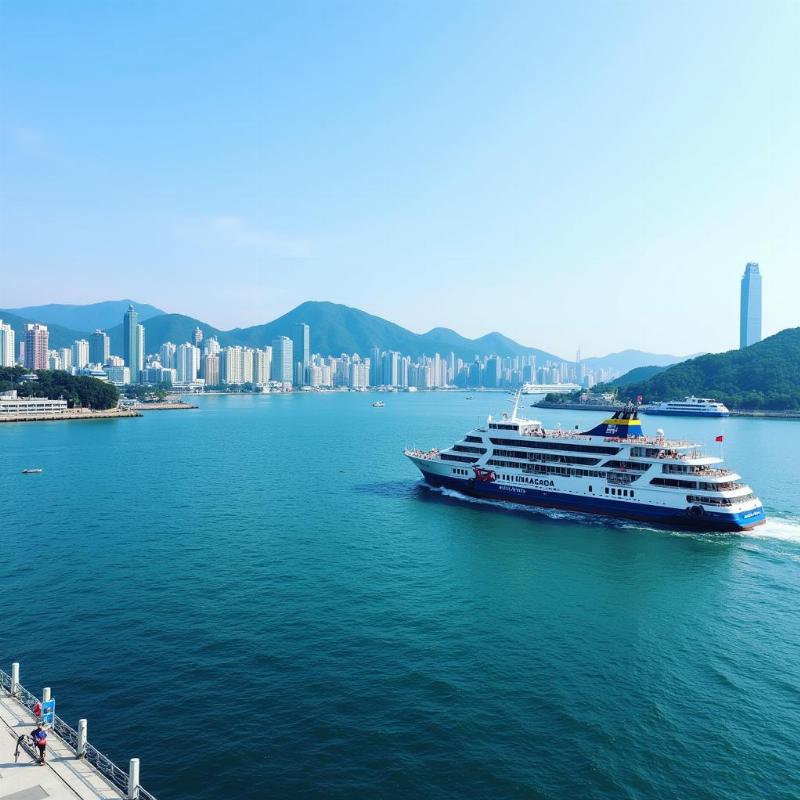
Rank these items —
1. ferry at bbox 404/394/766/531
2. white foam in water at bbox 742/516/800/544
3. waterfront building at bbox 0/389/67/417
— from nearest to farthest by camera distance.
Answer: white foam in water at bbox 742/516/800/544 → ferry at bbox 404/394/766/531 → waterfront building at bbox 0/389/67/417

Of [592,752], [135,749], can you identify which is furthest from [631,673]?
[135,749]

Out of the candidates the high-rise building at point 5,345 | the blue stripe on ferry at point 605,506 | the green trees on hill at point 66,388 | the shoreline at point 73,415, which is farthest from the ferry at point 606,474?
the high-rise building at point 5,345

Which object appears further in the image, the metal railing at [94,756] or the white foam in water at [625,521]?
the white foam in water at [625,521]

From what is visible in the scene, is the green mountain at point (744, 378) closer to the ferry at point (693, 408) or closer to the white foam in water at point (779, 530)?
the ferry at point (693, 408)

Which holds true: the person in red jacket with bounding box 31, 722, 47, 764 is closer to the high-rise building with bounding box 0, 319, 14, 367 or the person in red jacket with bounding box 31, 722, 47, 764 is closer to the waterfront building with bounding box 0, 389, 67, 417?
the waterfront building with bounding box 0, 389, 67, 417

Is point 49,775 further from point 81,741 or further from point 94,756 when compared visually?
point 94,756

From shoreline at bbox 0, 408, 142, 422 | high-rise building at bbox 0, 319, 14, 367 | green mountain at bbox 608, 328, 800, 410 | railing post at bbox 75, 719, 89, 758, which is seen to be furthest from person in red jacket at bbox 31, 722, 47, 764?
A: high-rise building at bbox 0, 319, 14, 367

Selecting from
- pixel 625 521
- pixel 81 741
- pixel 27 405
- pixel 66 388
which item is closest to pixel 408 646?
pixel 81 741
